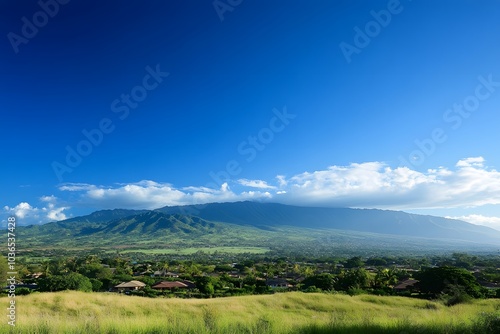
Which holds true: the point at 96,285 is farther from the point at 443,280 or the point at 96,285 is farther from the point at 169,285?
the point at 443,280

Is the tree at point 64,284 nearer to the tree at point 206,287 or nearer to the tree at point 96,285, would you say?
the tree at point 96,285

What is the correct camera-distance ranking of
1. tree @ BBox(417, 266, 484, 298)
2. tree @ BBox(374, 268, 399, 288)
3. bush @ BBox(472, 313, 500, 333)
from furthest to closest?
tree @ BBox(374, 268, 399, 288) → tree @ BBox(417, 266, 484, 298) → bush @ BBox(472, 313, 500, 333)

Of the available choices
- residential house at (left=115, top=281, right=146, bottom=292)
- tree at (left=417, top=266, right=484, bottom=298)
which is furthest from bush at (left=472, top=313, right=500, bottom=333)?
residential house at (left=115, top=281, right=146, bottom=292)

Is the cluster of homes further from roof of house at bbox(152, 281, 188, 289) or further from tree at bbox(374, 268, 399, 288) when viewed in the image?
tree at bbox(374, 268, 399, 288)

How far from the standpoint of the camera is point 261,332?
23.5ft

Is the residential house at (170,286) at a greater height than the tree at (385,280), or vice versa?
the tree at (385,280)

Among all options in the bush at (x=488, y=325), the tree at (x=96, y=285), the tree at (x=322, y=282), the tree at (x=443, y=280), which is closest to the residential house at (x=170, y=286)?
the tree at (x=96, y=285)

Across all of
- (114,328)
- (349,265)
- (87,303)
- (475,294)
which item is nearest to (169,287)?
(87,303)

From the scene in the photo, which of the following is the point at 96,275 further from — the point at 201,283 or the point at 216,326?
the point at 216,326

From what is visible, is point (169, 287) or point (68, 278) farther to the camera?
point (169, 287)

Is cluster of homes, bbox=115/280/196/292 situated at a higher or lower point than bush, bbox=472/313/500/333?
lower

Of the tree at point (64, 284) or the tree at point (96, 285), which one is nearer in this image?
the tree at point (64, 284)

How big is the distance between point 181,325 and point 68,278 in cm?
4780

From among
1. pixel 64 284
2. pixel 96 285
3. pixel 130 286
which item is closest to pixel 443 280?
pixel 130 286
